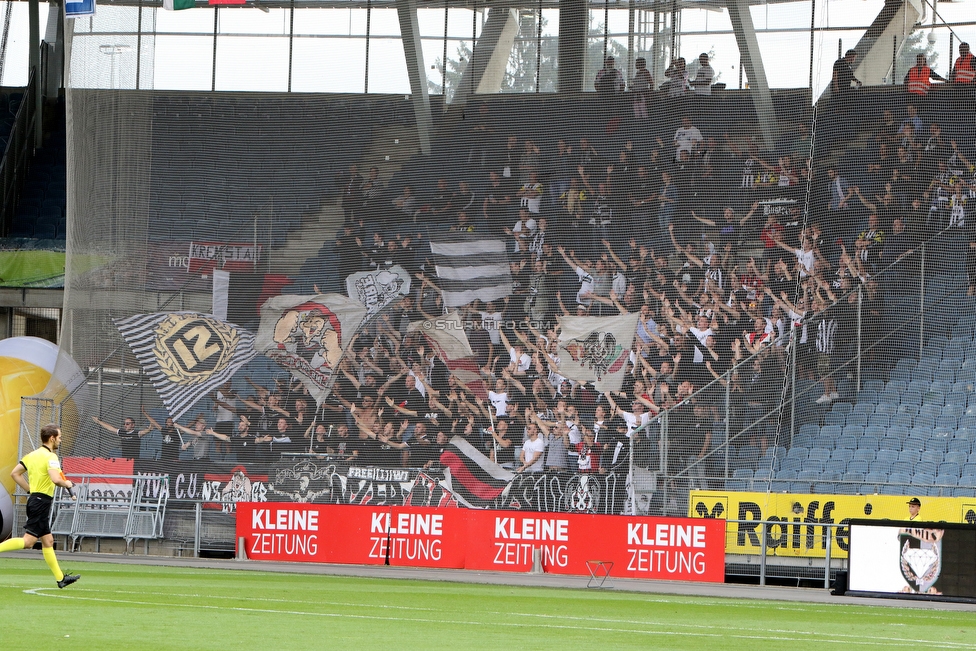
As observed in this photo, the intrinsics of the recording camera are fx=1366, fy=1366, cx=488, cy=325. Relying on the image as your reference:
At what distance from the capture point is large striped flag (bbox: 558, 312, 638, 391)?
22016 millimetres

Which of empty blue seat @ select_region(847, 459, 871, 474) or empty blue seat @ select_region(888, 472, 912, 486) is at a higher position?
empty blue seat @ select_region(847, 459, 871, 474)

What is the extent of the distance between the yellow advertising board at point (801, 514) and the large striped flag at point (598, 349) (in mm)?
2826

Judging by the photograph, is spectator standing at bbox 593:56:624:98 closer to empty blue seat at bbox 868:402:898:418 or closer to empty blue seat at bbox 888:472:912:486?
empty blue seat at bbox 868:402:898:418

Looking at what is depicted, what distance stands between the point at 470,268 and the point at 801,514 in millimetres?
7061

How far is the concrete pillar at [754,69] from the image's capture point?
888 inches

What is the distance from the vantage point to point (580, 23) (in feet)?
78.5

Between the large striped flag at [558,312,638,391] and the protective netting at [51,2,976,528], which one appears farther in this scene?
the large striped flag at [558,312,638,391]

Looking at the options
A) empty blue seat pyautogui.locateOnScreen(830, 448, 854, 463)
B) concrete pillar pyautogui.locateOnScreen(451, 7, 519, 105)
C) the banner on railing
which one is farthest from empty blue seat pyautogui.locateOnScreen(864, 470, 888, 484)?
concrete pillar pyautogui.locateOnScreen(451, 7, 519, 105)

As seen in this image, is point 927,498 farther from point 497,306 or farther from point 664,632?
point 664,632

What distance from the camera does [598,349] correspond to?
22188mm

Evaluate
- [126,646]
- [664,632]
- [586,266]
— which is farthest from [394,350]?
[126,646]

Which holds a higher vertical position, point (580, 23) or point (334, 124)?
point (580, 23)

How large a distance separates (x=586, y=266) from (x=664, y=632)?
12.1 metres

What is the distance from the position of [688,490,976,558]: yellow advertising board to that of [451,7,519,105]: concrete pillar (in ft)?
27.7
